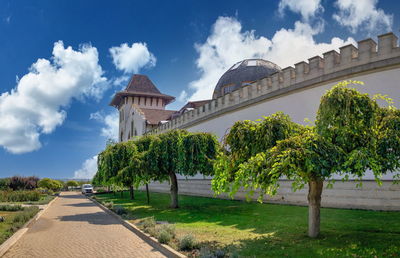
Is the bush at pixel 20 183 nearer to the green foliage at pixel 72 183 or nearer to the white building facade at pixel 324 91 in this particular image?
the white building facade at pixel 324 91

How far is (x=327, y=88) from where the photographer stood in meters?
18.1

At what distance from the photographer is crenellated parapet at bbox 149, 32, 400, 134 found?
612 inches

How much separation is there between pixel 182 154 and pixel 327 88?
30.6 feet

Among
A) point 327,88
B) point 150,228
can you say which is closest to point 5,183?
point 150,228

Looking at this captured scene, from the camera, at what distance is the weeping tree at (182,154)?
18906mm

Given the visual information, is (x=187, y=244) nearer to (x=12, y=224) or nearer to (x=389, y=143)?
(x=389, y=143)

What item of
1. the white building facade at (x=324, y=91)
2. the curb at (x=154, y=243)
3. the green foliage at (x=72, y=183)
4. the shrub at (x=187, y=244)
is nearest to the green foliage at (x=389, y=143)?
the white building facade at (x=324, y=91)

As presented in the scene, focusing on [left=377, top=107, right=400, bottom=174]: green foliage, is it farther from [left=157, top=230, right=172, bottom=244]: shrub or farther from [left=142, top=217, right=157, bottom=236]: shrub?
[left=142, top=217, right=157, bottom=236]: shrub

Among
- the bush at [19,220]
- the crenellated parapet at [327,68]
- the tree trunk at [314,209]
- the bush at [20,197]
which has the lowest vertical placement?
the bush at [20,197]

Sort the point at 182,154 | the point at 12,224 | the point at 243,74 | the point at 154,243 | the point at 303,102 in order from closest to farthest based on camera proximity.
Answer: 1. the point at 154,243
2. the point at 12,224
3. the point at 182,154
4. the point at 303,102
5. the point at 243,74

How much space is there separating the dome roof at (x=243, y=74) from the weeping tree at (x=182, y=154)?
539 inches

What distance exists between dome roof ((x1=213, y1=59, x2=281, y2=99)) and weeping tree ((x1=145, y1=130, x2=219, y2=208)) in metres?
13.7

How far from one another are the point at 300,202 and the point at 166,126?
77.5ft

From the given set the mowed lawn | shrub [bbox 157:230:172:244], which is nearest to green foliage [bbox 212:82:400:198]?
the mowed lawn
